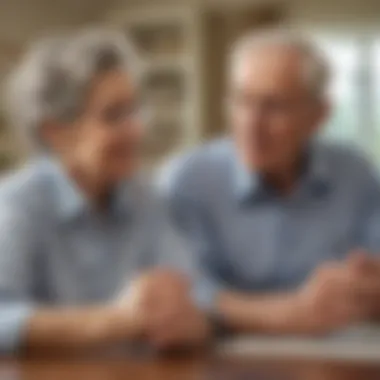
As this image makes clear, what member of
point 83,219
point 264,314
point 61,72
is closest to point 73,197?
point 83,219

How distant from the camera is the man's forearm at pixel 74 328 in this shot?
1594 mm

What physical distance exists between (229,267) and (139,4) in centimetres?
33

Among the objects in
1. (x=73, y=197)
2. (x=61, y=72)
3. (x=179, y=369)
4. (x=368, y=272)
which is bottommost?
(x=179, y=369)

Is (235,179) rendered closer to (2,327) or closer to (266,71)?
(266,71)

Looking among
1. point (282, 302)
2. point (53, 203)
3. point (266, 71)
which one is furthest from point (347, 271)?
point (53, 203)

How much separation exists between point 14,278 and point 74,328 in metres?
0.09

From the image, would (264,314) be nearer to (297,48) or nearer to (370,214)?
(370,214)

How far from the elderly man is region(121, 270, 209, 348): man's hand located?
1.1 inches

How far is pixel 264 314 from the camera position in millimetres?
1602

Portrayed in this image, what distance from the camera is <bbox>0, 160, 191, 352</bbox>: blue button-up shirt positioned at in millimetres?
1604

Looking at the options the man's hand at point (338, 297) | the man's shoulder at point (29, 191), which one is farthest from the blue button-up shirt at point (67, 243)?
the man's hand at point (338, 297)

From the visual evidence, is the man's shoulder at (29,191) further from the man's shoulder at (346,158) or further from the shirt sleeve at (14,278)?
the man's shoulder at (346,158)

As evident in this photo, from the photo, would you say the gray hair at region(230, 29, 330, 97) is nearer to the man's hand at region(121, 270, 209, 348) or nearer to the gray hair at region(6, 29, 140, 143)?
the gray hair at region(6, 29, 140, 143)

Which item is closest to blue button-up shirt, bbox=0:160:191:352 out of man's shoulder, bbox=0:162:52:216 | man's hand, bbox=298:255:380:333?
man's shoulder, bbox=0:162:52:216
